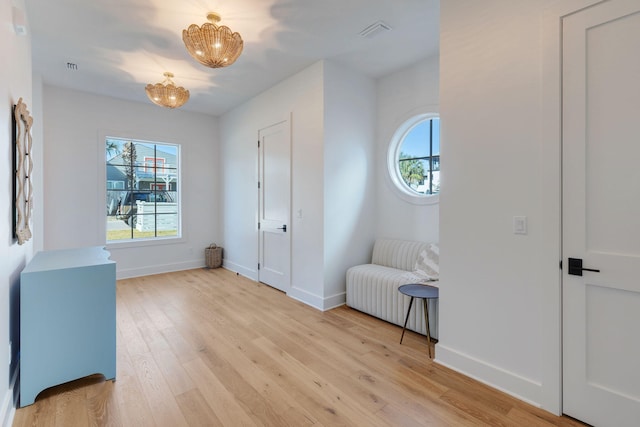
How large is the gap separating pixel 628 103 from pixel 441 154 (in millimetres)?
1049

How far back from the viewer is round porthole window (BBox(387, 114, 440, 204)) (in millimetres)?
3588

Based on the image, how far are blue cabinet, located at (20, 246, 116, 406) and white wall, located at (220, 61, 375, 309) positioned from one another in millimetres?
2106

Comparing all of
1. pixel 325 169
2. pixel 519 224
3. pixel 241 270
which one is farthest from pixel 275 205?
pixel 519 224

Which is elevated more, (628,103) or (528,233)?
(628,103)

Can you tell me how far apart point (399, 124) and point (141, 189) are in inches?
177

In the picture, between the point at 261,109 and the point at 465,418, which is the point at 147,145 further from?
the point at 465,418

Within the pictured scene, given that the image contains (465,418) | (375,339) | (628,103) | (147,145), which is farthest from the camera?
(147,145)

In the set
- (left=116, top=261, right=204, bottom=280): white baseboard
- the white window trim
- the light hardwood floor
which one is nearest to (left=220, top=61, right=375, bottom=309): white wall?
the light hardwood floor

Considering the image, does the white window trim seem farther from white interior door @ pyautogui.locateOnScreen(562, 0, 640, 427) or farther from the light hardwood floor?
white interior door @ pyautogui.locateOnScreen(562, 0, 640, 427)

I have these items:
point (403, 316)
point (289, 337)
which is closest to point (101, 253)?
point (289, 337)

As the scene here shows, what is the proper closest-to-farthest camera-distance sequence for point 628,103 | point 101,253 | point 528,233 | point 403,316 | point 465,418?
point 628,103 < point 465,418 < point 528,233 < point 101,253 < point 403,316

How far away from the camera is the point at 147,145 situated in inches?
207

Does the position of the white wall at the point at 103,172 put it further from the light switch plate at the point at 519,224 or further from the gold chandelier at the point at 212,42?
the light switch plate at the point at 519,224

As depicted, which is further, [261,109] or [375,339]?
[261,109]
